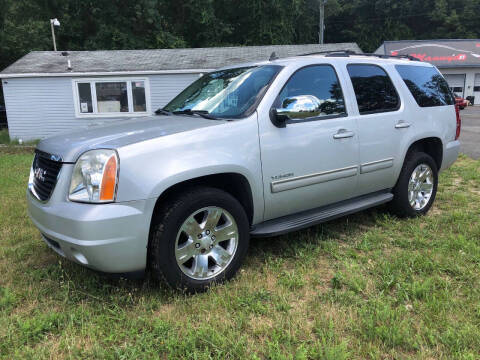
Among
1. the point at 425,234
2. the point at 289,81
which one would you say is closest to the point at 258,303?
the point at 289,81

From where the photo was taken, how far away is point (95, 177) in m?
2.54

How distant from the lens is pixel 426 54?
31.2m

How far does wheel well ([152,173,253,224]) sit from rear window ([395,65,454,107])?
8.39 ft

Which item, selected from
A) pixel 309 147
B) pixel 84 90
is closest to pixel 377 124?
pixel 309 147

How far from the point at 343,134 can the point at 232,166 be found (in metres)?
1.29

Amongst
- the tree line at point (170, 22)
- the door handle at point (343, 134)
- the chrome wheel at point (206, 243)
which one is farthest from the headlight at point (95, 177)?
the tree line at point (170, 22)

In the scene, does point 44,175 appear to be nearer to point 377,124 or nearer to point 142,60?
point 377,124

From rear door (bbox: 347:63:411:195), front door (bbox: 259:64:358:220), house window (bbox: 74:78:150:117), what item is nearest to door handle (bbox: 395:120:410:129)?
rear door (bbox: 347:63:411:195)

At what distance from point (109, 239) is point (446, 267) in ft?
8.91

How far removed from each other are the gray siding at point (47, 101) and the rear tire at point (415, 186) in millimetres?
11839

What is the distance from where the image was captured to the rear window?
446 cm

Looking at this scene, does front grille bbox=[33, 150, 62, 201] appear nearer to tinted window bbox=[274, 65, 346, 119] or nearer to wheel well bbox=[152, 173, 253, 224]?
wheel well bbox=[152, 173, 253, 224]

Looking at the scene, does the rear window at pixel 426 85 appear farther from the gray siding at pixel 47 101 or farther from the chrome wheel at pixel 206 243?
the gray siding at pixel 47 101

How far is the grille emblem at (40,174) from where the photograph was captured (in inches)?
116
